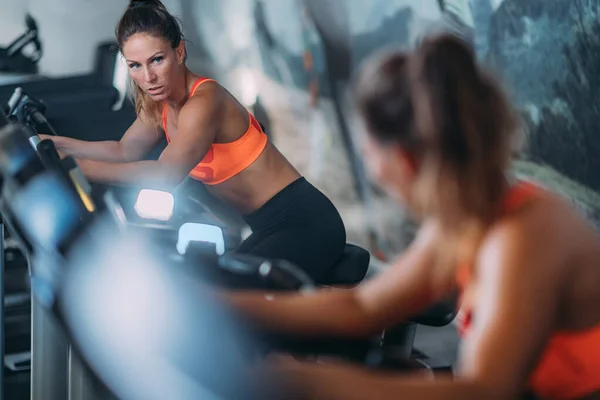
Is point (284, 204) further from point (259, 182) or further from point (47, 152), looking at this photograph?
point (47, 152)

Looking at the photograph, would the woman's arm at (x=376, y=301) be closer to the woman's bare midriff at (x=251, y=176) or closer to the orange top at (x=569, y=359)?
the orange top at (x=569, y=359)

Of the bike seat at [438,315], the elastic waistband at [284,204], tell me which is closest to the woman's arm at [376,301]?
the bike seat at [438,315]

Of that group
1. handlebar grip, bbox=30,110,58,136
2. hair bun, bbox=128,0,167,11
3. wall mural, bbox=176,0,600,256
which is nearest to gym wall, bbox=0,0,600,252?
wall mural, bbox=176,0,600,256

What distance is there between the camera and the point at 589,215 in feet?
7.97

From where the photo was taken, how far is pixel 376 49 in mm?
3508

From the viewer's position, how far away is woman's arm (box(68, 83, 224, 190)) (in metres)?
1.88

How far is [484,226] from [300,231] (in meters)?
1.19

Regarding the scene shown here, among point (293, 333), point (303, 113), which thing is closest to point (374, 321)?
point (293, 333)

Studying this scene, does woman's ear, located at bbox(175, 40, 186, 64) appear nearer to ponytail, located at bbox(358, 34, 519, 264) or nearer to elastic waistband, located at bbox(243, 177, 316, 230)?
elastic waistband, located at bbox(243, 177, 316, 230)

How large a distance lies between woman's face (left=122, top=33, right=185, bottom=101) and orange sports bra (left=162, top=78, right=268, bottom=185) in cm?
7

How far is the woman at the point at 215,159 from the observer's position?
1.92 meters

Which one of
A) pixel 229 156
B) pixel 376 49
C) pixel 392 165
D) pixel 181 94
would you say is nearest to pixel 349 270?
pixel 229 156

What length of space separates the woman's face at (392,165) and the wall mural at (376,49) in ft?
0.75

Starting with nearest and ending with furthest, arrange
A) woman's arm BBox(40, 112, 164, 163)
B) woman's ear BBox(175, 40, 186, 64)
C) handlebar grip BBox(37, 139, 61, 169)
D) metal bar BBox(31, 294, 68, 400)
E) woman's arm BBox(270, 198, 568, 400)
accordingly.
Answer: woman's arm BBox(270, 198, 568, 400), handlebar grip BBox(37, 139, 61, 169), metal bar BBox(31, 294, 68, 400), woman's ear BBox(175, 40, 186, 64), woman's arm BBox(40, 112, 164, 163)
